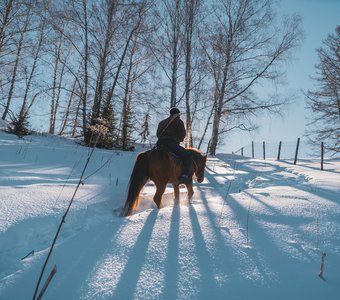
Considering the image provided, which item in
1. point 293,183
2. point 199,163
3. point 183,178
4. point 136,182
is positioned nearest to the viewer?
point 136,182

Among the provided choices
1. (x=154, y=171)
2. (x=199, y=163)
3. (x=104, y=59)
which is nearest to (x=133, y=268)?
(x=154, y=171)

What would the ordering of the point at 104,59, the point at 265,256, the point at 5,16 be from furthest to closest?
the point at 104,59
the point at 5,16
the point at 265,256

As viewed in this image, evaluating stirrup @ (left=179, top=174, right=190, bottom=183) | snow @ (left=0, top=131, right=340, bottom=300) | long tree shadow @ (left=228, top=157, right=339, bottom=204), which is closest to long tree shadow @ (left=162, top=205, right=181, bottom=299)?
snow @ (left=0, top=131, right=340, bottom=300)

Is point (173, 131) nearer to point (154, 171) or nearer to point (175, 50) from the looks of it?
point (154, 171)

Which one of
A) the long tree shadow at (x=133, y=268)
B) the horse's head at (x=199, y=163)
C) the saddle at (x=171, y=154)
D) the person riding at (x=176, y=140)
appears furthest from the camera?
the horse's head at (x=199, y=163)

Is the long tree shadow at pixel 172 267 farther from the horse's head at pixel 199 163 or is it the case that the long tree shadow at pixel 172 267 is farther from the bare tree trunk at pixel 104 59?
the bare tree trunk at pixel 104 59

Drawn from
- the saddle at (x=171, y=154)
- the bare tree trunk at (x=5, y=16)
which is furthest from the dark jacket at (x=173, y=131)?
the bare tree trunk at (x=5, y=16)

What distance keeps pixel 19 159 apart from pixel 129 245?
23.0 feet

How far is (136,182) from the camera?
14.5 ft

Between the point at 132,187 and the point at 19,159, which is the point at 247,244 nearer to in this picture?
the point at 132,187

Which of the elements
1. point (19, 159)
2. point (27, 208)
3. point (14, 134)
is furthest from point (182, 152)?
point (14, 134)

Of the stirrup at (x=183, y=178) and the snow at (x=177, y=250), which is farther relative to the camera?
the stirrup at (x=183, y=178)

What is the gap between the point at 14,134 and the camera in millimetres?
12508

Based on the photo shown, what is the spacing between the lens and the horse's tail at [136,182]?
13.7 ft
